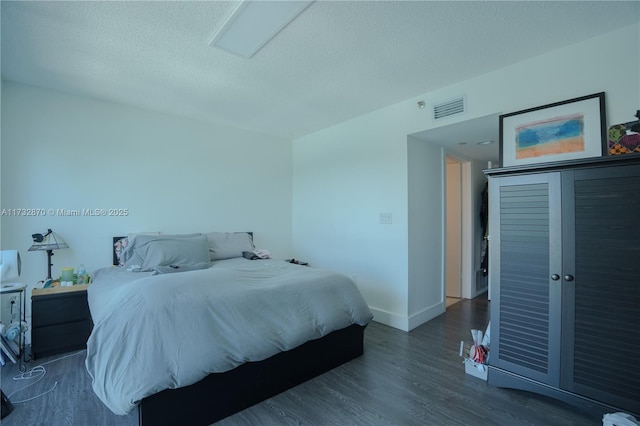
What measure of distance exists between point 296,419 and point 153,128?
347 cm

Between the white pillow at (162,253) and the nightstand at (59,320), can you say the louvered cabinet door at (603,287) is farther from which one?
the nightstand at (59,320)

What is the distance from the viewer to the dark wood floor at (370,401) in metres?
1.79

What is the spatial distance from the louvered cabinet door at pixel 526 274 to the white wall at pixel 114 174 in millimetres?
3227

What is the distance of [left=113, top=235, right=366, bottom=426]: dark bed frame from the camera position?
5.27ft

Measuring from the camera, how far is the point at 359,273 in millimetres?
3799

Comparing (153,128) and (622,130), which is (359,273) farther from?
(153,128)

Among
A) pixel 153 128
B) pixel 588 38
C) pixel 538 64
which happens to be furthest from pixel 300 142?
pixel 588 38

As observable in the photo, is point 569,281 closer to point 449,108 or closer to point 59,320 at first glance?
point 449,108

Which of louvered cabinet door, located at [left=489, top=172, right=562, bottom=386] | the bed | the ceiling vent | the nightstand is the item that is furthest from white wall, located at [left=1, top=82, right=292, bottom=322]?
louvered cabinet door, located at [left=489, top=172, right=562, bottom=386]

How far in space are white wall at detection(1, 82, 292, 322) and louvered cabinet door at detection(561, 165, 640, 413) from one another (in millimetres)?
3649

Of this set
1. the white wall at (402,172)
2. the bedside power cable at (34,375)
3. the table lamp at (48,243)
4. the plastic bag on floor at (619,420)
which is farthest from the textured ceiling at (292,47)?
the bedside power cable at (34,375)

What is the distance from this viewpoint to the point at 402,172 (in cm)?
334

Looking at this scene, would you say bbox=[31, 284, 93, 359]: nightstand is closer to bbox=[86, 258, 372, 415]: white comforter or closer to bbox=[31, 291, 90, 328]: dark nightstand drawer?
bbox=[31, 291, 90, 328]: dark nightstand drawer

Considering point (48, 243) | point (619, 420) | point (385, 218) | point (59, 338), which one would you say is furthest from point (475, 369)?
point (48, 243)
